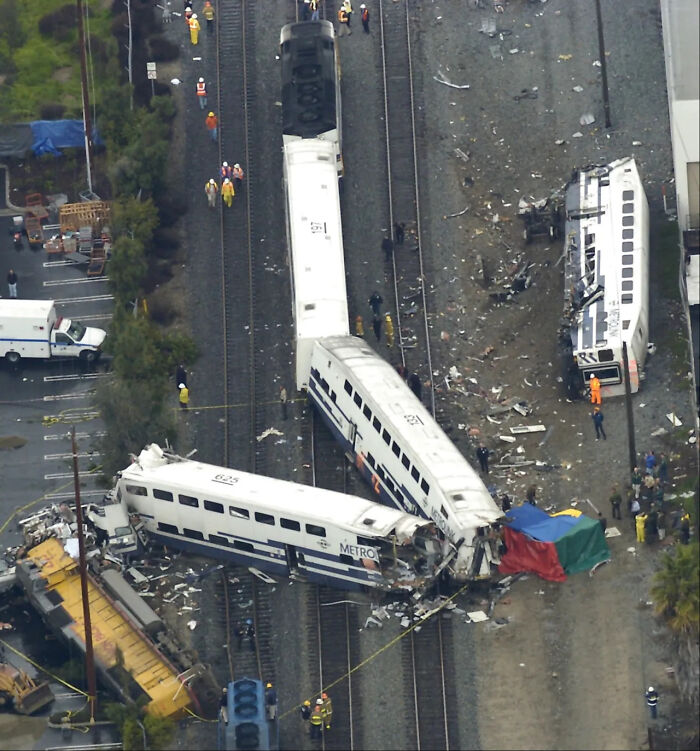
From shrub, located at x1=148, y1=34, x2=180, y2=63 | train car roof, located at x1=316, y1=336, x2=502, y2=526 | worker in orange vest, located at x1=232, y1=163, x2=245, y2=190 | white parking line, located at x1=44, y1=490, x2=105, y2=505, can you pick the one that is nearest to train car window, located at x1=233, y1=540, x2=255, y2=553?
train car roof, located at x1=316, y1=336, x2=502, y2=526

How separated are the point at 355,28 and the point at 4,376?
22.2m

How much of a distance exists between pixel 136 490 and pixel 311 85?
20.9 m

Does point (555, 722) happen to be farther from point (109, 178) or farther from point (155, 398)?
point (109, 178)

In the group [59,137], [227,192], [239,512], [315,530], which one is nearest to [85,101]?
[59,137]

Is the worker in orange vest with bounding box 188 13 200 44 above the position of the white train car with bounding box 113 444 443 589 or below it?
above

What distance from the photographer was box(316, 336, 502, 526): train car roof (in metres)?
91.1

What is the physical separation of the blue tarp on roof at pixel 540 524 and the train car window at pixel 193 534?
33.8ft

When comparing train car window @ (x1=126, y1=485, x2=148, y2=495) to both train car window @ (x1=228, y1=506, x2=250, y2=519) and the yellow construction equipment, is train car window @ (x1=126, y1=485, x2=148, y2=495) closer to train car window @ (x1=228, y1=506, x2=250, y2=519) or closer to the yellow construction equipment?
train car window @ (x1=228, y1=506, x2=250, y2=519)

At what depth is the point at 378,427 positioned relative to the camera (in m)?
95.3

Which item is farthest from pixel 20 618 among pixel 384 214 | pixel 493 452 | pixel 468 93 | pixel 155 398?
pixel 468 93

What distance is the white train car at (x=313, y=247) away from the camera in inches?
3949

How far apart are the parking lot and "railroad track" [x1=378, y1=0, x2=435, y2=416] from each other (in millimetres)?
10990

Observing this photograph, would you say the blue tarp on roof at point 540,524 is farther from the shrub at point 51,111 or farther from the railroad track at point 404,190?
the shrub at point 51,111

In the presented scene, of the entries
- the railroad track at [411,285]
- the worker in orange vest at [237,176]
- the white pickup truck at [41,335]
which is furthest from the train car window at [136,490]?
the worker in orange vest at [237,176]
